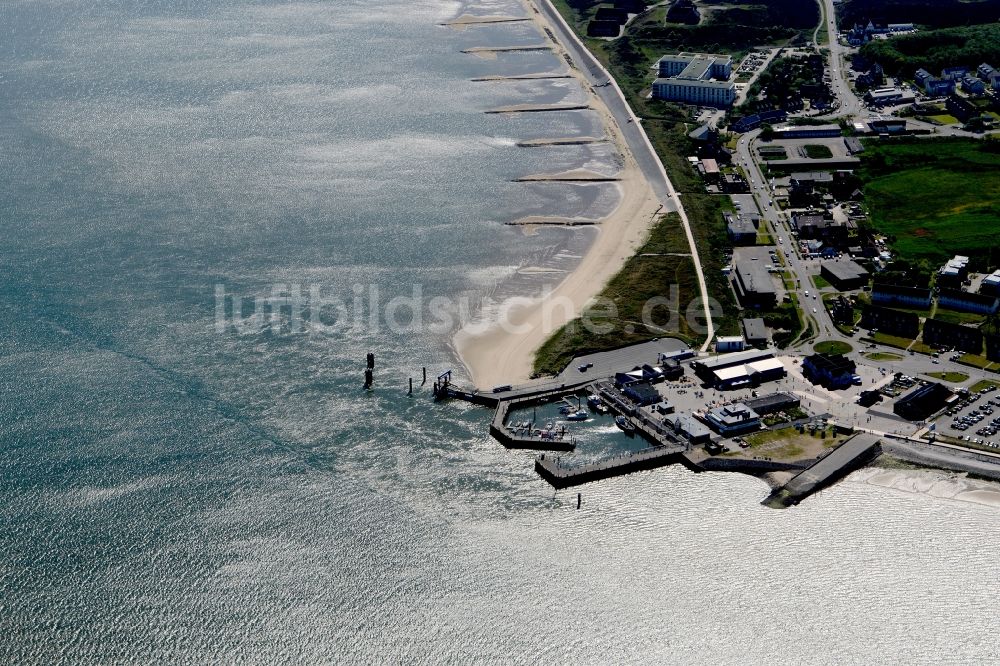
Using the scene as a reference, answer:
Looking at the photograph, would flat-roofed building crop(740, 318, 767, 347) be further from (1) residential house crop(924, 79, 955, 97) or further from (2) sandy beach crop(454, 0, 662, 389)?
(1) residential house crop(924, 79, 955, 97)

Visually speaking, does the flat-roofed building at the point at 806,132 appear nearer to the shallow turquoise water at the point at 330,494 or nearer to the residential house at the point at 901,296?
the shallow turquoise water at the point at 330,494

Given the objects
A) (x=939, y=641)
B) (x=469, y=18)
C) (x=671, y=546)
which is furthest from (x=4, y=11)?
(x=939, y=641)

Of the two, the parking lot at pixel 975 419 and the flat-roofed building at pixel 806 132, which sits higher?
Result: the flat-roofed building at pixel 806 132

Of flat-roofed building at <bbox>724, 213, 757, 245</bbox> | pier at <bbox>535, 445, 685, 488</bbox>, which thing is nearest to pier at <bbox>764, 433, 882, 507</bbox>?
pier at <bbox>535, 445, 685, 488</bbox>

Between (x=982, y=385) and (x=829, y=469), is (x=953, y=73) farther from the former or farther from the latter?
(x=829, y=469)

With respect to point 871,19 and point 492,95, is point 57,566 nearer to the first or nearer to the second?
point 492,95

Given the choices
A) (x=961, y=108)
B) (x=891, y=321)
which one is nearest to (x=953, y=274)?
(x=891, y=321)

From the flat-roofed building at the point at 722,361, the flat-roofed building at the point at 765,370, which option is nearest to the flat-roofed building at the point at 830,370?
the flat-roofed building at the point at 765,370
